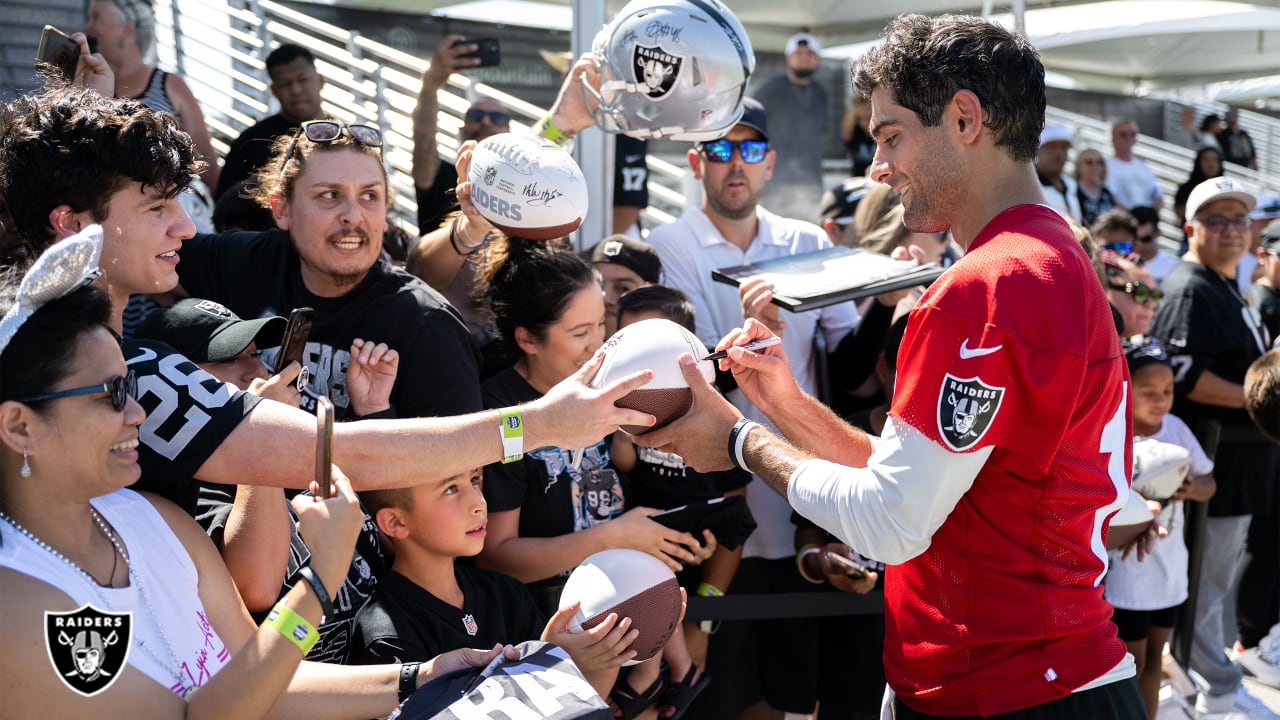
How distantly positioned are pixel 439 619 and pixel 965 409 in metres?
1.50

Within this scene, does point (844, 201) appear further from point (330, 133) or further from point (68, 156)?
point (68, 156)

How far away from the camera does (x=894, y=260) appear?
4.20m

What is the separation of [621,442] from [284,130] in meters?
2.57

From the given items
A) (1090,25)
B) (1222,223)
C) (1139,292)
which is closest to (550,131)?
(1139,292)

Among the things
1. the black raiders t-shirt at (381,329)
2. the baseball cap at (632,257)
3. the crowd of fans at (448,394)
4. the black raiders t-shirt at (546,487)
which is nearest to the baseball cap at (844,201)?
the crowd of fans at (448,394)

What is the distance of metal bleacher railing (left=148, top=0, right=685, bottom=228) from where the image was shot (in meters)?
7.80

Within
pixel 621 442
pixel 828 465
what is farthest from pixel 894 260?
pixel 828 465

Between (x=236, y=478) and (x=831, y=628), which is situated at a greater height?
(x=236, y=478)

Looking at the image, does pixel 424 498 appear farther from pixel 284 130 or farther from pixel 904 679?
pixel 284 130

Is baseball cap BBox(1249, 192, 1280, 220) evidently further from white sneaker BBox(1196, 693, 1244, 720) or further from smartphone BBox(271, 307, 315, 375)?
smartphone BBox(271, 307, 315, 375)

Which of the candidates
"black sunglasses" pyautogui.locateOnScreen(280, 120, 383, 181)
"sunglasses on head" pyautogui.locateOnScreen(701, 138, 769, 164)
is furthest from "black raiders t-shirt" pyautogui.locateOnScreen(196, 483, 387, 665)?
"sunglasses on head" pyautogui.locateOnScreen(701, 138, 769, 164)

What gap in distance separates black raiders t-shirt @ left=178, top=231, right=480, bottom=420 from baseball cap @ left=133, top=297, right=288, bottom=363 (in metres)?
0.42

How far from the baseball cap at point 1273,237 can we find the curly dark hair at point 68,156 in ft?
23.0

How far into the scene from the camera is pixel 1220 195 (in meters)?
6.25
